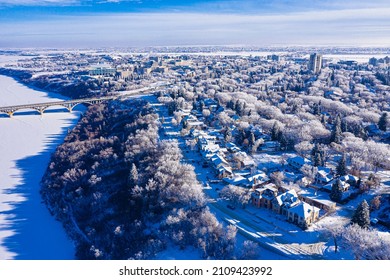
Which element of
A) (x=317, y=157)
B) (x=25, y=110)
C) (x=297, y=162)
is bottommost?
(x=297, y=162)


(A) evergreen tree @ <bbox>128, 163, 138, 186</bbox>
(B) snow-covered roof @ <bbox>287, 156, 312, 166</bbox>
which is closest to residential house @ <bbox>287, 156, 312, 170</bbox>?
(B) snow-covered roof @ <bbox>287, 156, 312, 166</bbox>

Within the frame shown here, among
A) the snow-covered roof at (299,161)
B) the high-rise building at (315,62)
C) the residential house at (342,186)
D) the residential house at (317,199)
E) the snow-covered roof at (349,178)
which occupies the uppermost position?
the high-rise building at (315,62)

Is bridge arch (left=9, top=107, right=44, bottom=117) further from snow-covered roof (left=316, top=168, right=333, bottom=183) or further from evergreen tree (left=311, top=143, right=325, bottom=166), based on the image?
snow-covered roof (left=316, top=168, right=333, bottom=183)

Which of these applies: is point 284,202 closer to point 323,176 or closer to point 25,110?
point 323,176

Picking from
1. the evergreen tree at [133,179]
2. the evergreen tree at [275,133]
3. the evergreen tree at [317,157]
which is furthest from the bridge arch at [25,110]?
the evergreen tree at [317,157]

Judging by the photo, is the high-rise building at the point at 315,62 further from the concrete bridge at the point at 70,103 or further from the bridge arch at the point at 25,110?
the bridge arch at the point at 25,110

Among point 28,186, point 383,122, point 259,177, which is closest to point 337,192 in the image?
point 259,177
